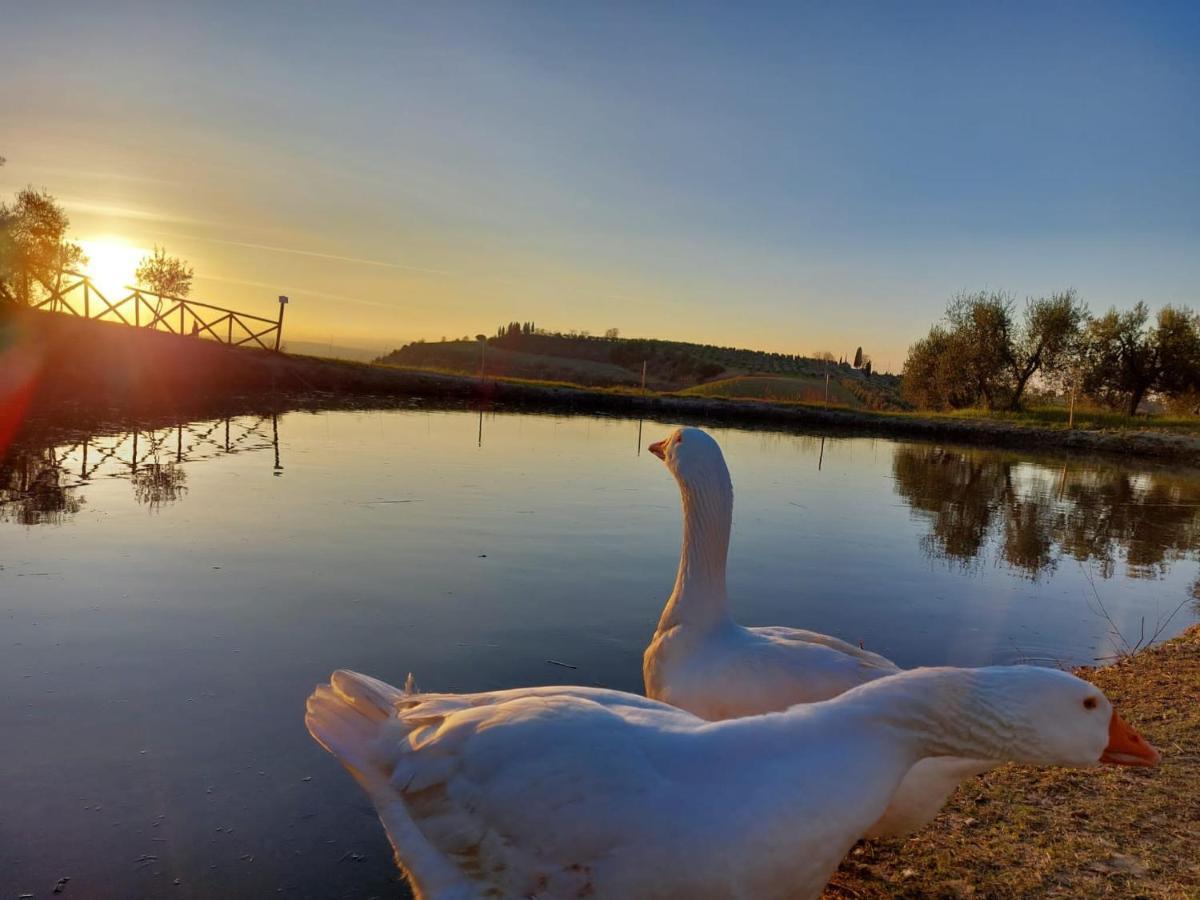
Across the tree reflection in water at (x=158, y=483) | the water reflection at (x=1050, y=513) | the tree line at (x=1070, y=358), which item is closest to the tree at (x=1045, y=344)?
the tree line at (x=1070, y=358)

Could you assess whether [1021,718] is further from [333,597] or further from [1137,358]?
[1137,358]

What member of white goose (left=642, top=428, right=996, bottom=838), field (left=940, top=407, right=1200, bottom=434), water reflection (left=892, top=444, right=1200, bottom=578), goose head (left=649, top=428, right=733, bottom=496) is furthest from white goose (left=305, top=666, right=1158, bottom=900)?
field (left=940, top=407, right=1200, bottom=434)

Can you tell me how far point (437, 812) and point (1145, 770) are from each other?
161 inches

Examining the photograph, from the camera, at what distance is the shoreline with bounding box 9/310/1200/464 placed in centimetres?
2591

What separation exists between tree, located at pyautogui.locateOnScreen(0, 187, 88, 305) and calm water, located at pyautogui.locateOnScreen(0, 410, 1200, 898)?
40.1 meters

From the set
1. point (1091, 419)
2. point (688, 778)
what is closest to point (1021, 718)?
point (688, 778)

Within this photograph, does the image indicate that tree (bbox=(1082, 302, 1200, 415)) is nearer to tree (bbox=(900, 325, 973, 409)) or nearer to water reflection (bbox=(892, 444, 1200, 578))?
tree (bbox=(900, 325, 973, 409))

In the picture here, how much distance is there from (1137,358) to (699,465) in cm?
5570

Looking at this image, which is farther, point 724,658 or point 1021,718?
point 724,658

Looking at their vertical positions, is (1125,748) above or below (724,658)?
above

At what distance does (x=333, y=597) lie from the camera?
7.31 meters

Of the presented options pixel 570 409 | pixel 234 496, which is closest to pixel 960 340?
pixel 570 409

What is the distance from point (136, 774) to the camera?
13.8 ft

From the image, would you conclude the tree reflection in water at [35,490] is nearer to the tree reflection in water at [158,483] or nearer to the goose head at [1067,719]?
the tree reflection in water at [158,483]
